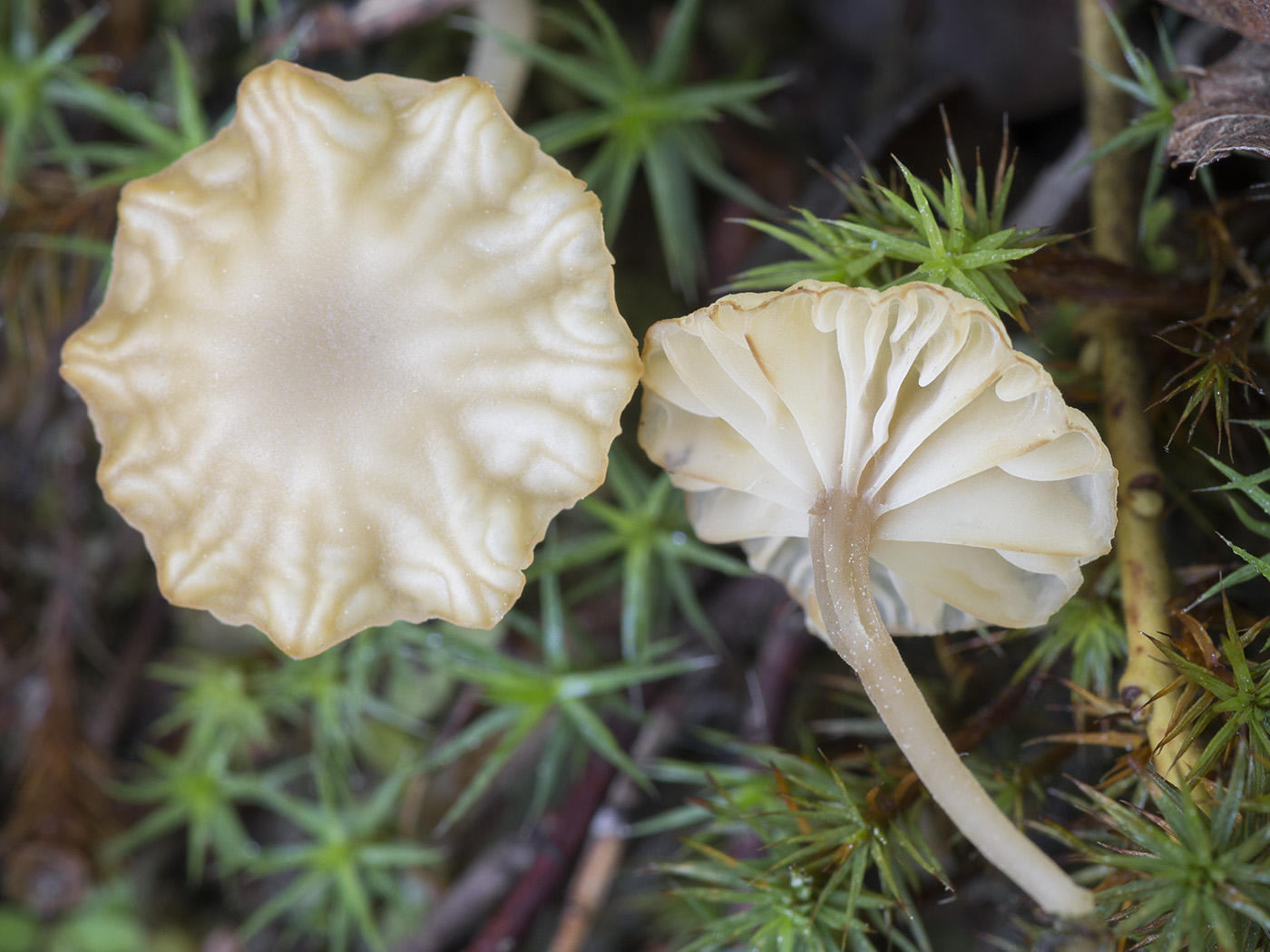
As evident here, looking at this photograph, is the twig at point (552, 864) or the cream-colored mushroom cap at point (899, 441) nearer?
the cream-colored mushroom cap at point (899, 441)

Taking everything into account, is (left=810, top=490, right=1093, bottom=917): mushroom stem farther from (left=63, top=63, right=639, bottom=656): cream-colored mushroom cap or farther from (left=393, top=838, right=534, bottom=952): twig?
(left=393, top=838, right=534, bottom=952): twig

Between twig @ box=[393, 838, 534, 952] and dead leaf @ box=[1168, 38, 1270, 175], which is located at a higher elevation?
dead leaf @ box=[1168, 38, 1270, 175]

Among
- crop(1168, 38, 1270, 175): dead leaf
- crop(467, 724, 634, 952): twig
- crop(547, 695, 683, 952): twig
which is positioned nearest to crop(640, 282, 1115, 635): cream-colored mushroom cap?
crop(1168, 38, 1270, 175): dead leaf

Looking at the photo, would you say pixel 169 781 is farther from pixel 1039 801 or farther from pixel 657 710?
pixel 1039 801

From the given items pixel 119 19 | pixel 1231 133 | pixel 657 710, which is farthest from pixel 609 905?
pixel 119 19

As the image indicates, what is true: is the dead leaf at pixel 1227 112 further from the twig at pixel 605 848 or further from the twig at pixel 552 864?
the twig at pixel 552 864

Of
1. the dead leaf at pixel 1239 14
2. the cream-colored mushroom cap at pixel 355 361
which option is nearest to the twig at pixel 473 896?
the cream-colored mushroom cap at pixel 355 361

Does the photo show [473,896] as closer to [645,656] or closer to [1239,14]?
[645,656]
